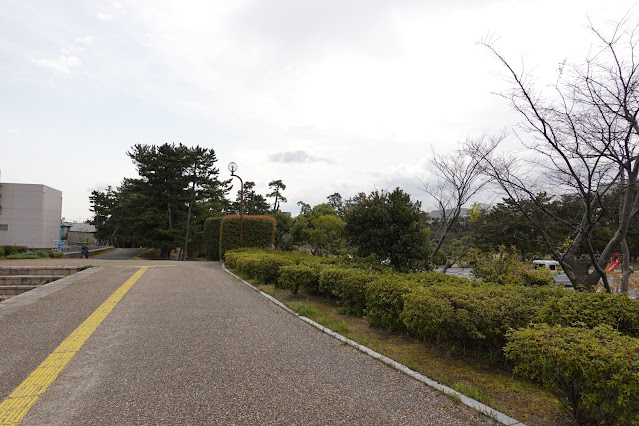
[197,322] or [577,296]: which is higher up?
[577,296]

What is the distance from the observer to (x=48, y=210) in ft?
89.2

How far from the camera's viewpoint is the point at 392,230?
9.03 meters

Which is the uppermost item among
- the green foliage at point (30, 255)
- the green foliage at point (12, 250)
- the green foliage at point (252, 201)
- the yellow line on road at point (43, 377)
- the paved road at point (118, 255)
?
the green foliage at point (252, 201)

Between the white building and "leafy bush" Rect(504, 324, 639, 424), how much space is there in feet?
106

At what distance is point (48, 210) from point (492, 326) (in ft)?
107

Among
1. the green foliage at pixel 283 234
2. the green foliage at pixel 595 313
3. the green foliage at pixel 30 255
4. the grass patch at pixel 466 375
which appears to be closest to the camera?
the grass patch at pixel 466 375

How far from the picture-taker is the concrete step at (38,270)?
11953 mm

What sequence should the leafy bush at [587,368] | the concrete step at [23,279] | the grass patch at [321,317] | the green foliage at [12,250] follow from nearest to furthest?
the leafy bush at [587,368] → the grass patch at [321,317] → the concrete step at [23,279] → the green foliage at [12,250]

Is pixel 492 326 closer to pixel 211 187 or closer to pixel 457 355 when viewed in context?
pixel 457 355

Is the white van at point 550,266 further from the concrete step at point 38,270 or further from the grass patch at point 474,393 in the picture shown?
the concrete step at point 38,270

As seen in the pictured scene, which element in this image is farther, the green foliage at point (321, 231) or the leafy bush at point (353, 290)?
the green foliage at point (321, 231)

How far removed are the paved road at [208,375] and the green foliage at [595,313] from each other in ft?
4.65

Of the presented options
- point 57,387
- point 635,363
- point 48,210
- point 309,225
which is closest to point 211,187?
point 48,210

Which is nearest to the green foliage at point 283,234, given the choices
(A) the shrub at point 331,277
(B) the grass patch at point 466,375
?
(A) the shrub at point 331,277
